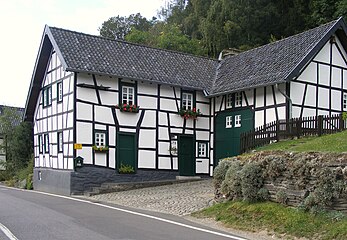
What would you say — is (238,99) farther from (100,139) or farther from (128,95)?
(100,139)

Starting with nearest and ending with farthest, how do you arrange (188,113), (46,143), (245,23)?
(188,113) → (46,143) → (245,23)

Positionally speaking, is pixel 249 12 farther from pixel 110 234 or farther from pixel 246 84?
pixel 110 234

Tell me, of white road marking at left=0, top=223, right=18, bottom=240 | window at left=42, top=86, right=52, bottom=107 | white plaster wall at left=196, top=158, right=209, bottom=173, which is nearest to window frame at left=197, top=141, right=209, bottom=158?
white plaster wall at left=196, top=158, right=209, bottom=173

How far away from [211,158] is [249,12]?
692 inches

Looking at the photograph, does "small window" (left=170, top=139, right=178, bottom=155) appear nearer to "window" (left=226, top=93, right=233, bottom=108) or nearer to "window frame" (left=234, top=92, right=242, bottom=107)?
"window" (left=226, top=93, right=233, bottom=108)

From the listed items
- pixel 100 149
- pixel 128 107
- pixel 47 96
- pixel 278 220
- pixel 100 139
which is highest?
Result: pixel 47 96

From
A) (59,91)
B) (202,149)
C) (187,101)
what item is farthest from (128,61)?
(202,149)

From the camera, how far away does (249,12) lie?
124 ft

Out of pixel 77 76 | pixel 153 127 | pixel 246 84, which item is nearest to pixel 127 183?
pixel 153 127

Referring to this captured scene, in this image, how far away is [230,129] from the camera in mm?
24188

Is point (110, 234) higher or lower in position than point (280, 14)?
lower

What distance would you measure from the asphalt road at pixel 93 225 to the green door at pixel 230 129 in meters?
10.3

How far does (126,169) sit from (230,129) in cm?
625

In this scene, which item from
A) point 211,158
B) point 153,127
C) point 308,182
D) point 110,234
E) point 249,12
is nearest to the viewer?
point 110,234
